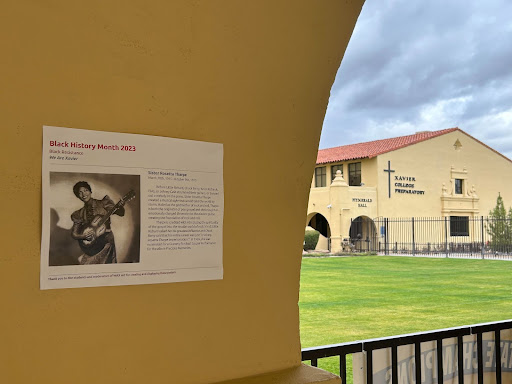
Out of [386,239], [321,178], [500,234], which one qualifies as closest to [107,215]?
[386,239]

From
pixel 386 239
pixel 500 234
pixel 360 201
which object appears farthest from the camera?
pixel 500 234

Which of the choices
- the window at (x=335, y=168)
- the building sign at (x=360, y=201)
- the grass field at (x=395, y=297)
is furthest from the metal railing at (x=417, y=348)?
the window at (x=335, y=168)

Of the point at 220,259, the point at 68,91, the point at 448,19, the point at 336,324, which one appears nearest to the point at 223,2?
the point at 68,91

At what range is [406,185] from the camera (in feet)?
76.2

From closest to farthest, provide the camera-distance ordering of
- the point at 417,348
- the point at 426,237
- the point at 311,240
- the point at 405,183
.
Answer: the point at 417,348
the point at 311,240
the point at 405,183
the point at 426,237

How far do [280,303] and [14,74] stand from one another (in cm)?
94

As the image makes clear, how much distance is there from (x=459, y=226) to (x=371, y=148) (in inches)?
221

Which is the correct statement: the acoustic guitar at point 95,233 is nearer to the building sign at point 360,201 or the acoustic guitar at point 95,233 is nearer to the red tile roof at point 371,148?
the building sign at point 360,201

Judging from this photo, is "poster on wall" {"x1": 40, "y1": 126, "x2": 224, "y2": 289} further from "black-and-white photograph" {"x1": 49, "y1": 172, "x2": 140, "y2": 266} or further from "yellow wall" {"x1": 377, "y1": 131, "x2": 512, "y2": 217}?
"yellow wall" {"x1": 377, "y1": 131, "x2": 512, "y2": 217}

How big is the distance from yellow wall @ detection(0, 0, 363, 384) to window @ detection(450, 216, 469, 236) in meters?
→ 24.1

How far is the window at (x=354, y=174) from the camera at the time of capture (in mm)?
23047

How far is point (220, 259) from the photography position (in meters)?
1.45

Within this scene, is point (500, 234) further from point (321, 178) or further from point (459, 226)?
point (321, 178)

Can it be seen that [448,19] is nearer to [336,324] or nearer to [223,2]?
[336,324]
